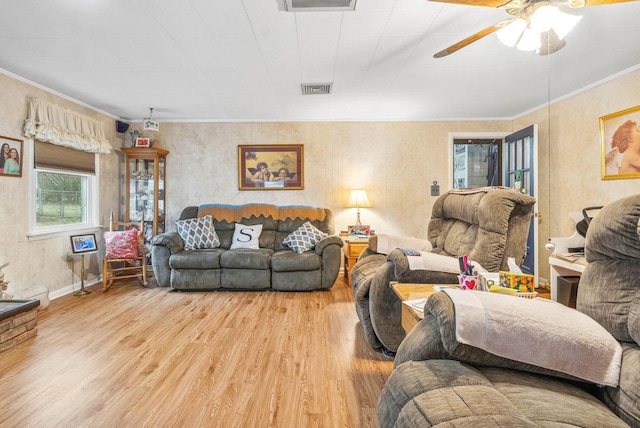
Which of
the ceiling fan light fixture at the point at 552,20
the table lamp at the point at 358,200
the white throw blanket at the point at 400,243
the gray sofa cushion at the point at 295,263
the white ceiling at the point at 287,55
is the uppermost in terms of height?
the white ceiling at the point at 287,55

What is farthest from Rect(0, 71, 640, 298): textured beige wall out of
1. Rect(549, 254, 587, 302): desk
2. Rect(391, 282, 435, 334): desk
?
Rect(391, 282, 435, 334): desk

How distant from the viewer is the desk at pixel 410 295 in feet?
4.91

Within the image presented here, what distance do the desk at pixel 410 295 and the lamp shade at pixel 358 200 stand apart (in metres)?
2.76

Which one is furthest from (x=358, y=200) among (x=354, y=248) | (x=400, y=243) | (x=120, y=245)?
(x=120, y=245)

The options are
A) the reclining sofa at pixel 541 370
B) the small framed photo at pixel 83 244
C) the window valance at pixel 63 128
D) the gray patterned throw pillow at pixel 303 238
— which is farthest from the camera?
the gray patterned throw pillow at pixel 303 238

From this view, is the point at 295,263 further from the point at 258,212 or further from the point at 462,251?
the point at 462,251

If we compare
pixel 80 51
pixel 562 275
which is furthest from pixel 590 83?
pixel 80 51

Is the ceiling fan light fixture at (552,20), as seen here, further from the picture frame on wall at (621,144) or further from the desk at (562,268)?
the picture frame on wall at (621,144)

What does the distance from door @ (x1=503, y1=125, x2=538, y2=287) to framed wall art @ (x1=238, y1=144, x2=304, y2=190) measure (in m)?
2.86

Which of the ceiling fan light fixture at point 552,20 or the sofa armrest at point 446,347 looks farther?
the ceiling fan light fixture at point 552,20

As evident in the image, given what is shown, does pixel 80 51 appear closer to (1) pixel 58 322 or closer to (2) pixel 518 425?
(1) pixel 58 322

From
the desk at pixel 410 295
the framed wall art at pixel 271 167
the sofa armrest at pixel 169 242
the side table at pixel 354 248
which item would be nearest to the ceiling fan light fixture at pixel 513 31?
the desk at pixel 410 295

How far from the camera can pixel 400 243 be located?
118 inches

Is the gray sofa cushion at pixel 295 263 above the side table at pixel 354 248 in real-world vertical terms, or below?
below
